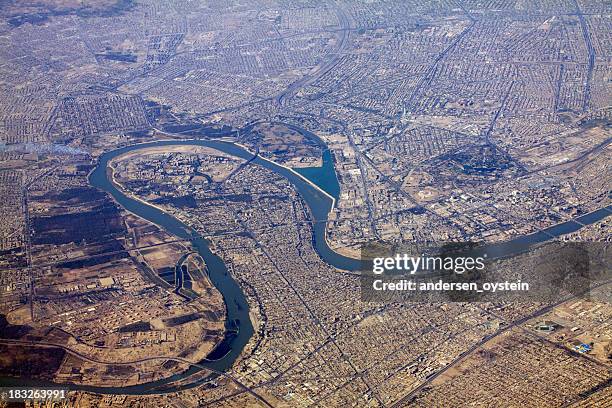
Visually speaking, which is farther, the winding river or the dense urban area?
the winding river

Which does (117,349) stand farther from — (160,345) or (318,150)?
(318,150)

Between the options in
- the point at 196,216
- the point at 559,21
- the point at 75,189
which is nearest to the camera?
the point at 196,216

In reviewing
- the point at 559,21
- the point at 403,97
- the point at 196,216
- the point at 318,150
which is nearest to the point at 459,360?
the point at 196,216

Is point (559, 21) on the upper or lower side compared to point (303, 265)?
upper

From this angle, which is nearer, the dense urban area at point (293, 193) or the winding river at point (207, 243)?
the dense urban area at point (293, 193)

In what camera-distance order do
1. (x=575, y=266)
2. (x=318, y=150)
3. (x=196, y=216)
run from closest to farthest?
(x=575, y=266), (x=196, y=216), (x=318, y=150)
